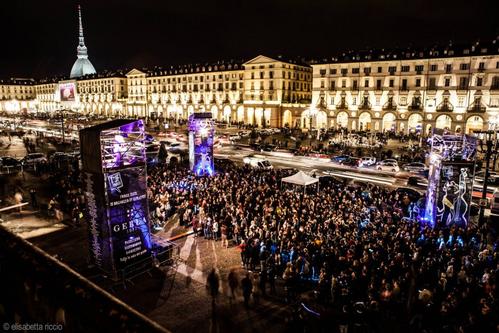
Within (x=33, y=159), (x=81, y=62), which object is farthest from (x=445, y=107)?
(x=81, y=62)

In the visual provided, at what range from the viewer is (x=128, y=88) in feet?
378

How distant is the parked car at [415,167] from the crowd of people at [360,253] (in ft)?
45.2

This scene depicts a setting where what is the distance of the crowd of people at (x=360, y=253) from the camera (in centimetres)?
988

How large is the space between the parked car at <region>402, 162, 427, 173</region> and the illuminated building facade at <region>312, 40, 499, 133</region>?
26676mm

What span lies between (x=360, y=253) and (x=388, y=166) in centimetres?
2275

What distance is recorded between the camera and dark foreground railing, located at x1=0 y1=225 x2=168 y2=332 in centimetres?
209

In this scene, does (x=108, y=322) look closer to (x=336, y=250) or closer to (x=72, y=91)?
(x=336, y=250)

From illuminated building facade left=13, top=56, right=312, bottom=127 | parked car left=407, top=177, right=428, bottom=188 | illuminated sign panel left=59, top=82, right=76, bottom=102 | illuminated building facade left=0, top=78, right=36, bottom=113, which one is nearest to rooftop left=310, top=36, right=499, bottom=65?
illuminated building facade left=13, top=56, right=312, bottom=127

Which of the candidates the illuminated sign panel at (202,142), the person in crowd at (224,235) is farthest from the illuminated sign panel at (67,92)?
the person in crowd at (224,235)

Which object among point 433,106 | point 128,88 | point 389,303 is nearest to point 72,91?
point 128,88

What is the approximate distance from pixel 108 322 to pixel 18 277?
0.89 meters

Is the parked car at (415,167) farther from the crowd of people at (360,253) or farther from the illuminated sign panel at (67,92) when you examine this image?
the illuminated sign panel at (67,92)

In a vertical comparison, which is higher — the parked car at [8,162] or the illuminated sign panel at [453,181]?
the illuminated sign panel at [453,181]

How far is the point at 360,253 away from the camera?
43.0 feet
